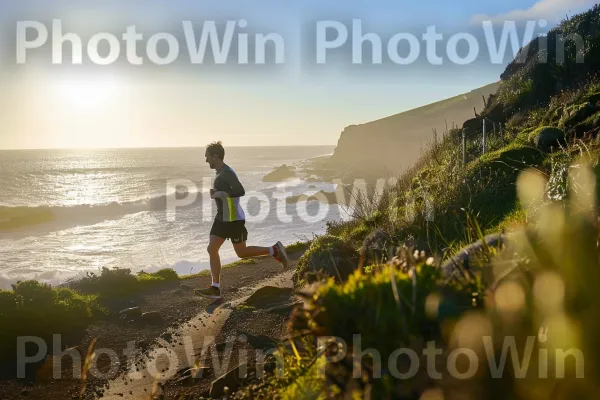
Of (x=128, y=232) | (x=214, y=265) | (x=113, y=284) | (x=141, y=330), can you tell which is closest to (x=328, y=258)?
(x=214, y=265)

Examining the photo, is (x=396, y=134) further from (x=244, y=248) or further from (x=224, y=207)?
(x=224, y=207)

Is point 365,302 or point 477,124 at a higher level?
point 477,124

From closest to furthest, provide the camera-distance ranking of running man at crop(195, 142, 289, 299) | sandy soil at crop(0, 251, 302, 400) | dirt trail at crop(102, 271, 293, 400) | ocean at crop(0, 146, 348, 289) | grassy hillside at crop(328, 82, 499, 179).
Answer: dirt trail at crop(102, 271, 293, 400) → sandy soil at crop(0, 251, 302, 400) → running man at crop(195, 142, 289, 299) → ocean at crop(0, 146, 348, 289) → grassy hillside at crop(328, 82, 499, 179)

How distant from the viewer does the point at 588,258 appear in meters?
2.87

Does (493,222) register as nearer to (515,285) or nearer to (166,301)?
(515,285)

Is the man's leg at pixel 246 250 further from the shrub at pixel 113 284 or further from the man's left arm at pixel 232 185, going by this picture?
the shrub at pixel 113 284

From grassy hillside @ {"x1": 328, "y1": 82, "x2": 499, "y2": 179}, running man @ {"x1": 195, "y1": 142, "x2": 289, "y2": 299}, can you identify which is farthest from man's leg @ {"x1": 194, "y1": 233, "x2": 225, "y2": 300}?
grassy hillside @ {"x1": 328, "y1": 82, "x2": 499, "y2": 179}

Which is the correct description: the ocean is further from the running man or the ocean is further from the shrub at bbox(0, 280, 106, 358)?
the shrub at bbox(0, 280, 106, 358)

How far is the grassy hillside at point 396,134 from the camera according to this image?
243 feet

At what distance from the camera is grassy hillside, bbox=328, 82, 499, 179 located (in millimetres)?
74125

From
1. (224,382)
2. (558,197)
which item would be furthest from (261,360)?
(558,197)

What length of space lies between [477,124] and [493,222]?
9.31 metres

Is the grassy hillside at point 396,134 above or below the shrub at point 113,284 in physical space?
above

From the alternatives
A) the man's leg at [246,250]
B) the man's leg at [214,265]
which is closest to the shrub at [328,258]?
the man's leg at [246,250]
